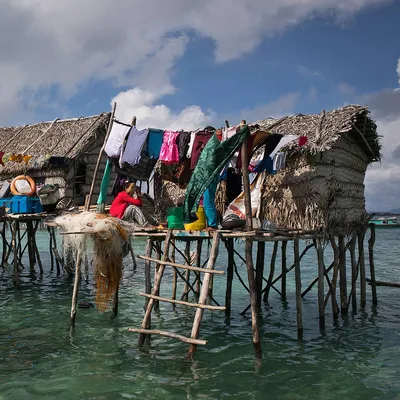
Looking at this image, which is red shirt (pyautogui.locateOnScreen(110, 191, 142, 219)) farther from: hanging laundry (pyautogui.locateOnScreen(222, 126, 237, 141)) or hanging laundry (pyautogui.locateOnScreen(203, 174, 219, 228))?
hanging laundry (pyautogui.locateOnScreen(222, 126, 237, 141))

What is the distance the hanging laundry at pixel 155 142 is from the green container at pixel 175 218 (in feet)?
5.76

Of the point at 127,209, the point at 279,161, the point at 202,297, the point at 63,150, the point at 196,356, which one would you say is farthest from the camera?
the point at 63,150

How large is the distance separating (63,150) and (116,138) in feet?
22.1

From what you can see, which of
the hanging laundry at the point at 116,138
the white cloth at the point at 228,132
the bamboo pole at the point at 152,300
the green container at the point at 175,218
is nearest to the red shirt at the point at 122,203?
the hanging laundry at the point at 116,138

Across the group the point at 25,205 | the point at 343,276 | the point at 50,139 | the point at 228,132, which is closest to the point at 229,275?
the point at 343,276

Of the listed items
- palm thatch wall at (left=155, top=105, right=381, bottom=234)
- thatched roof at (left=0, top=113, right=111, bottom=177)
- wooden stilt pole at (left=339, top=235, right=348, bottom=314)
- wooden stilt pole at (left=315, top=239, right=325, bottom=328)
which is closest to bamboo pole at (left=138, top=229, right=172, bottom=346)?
palm thatch wall at (left=155, top=105, right=381, bottom=234)

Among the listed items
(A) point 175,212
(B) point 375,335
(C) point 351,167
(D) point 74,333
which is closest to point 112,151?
(A) point 175,212

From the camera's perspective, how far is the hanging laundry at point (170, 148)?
10398 millimetres

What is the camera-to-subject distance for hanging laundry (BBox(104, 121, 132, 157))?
10312 millimetres

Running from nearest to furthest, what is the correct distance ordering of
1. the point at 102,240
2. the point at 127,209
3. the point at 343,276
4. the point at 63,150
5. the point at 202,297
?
the point at 202,297 → the point at 102,240 → the point at 127,209 → the point at 343,276 → the point at 63,150

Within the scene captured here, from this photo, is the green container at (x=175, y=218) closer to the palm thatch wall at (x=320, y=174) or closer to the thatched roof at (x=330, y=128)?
the palm thatch wall at (x=320, y=174)

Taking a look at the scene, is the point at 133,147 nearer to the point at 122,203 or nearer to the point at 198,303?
the point at 122,203

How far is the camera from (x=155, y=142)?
1045 centimetres

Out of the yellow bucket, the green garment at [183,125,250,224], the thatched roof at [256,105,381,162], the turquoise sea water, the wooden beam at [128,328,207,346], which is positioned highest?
the thatched roof at [256,105,381,162]
